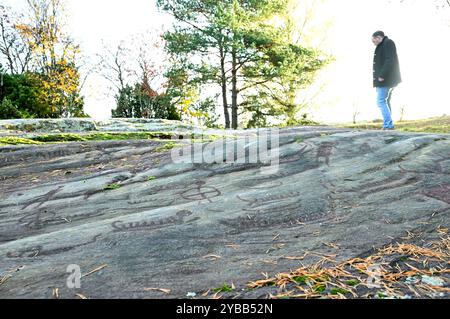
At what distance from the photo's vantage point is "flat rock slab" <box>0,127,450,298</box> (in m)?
2.75

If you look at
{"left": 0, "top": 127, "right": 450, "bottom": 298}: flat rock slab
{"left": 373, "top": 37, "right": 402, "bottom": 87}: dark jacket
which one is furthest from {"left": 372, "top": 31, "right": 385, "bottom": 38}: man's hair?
{"left": 0, "top": 127, "right": 450, "bottom": 298}: flat rock slab

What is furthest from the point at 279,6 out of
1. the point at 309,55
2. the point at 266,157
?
the point at 266,157

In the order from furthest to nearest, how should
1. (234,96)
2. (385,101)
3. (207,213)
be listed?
(234,96)
(385,101)
(207,213)

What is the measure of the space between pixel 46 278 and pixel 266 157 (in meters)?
3.77

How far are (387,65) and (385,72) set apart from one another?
0.17 m

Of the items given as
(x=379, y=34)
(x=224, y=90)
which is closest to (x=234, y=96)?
(x=224, y=90)

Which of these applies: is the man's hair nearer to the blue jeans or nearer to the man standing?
the man standing

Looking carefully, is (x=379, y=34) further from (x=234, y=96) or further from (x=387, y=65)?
(x=234, y=96)

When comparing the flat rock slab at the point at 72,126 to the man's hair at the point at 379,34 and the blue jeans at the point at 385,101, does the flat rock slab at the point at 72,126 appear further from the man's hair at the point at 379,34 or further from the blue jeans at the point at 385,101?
the man's hair at the point at 379,34

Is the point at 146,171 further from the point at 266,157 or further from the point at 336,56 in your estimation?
the point at 336,56

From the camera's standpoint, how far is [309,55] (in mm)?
19797

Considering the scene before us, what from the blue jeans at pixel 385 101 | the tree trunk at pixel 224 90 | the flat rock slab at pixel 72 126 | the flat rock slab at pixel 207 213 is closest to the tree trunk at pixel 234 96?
the tree trunk at pixel 224 90

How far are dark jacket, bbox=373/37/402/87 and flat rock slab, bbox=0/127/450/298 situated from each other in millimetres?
2371

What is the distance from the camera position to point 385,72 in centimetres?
836
